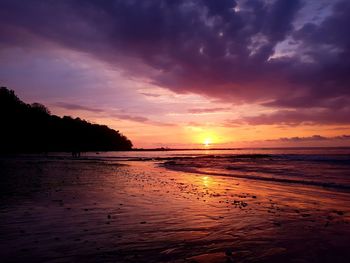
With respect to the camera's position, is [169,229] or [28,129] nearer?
[169,229]

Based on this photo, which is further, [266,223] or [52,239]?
[266,223]

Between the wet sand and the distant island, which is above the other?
the distant island

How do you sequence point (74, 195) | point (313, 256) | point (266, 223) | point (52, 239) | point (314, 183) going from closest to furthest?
1. point (313, 256)
2. point (52, 239)
3. point (266, 223)
4. point (74, 195)
5. point (314, 183)

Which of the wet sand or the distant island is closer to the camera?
the wet sand

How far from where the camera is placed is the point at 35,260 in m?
6.78

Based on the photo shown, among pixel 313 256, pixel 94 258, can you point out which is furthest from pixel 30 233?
pixel 313 256

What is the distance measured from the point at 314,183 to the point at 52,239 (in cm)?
2274

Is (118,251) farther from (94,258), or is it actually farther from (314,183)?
(314,183)

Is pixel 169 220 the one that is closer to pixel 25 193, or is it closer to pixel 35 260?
pixel 35 260

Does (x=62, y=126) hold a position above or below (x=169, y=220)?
above

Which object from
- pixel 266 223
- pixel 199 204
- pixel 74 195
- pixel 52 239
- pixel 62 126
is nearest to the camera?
pixel 52 239

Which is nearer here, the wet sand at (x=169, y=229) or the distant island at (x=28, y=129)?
the wet sand at (x=169, y=229)

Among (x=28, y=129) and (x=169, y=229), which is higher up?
(x=28, y=129)

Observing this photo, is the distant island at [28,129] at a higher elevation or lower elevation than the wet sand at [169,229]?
higher
